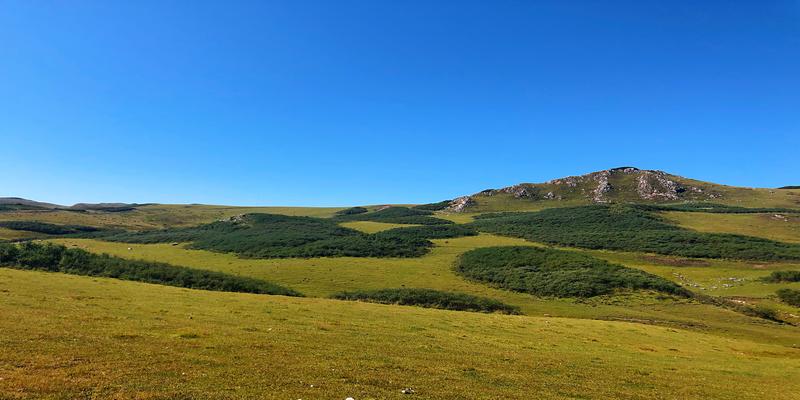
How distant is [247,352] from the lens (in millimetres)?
20031

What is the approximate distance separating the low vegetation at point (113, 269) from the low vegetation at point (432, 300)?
11227mm

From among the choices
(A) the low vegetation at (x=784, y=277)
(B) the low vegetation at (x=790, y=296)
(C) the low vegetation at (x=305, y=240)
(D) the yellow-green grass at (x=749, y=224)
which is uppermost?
(D) the yellow-green grass at (x=749, y=224)

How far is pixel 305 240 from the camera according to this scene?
125 meters

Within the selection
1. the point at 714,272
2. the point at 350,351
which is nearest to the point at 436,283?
the point at 714,272

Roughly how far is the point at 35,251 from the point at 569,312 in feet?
257

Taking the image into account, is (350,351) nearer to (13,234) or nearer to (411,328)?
(411,328)

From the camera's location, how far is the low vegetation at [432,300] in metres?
58.0

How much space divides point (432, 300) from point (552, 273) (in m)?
31.0

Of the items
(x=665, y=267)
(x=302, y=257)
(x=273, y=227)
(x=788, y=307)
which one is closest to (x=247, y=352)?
(x=788, y=307)

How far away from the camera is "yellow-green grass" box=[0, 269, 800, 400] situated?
15.1 meters

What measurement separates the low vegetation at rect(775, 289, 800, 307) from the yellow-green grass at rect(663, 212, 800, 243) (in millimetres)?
73669

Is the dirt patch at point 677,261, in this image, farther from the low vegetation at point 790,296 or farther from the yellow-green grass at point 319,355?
the yellow-green grass at point 319,355

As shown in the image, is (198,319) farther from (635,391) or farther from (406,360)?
(635,391)

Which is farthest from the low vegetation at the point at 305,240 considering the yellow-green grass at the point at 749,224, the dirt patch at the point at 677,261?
the yellow-green grass at the point at 749,224
